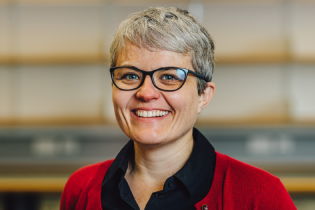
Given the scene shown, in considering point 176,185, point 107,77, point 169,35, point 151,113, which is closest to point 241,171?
point 176,185

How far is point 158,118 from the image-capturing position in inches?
56.7

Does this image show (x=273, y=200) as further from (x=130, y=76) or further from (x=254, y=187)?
(x=130, y=76)

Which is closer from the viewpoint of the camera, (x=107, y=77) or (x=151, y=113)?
(x=151, y=113)

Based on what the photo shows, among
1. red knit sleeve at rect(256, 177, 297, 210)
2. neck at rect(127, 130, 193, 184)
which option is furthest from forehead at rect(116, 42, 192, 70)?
red knit sleeve at rect(256, 177, 297, 210)

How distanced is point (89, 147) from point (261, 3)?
1537 millimetres

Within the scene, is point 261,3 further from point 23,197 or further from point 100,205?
point 100,205

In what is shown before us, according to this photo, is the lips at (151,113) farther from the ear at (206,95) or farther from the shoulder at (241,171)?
the shoulder at (241,171)

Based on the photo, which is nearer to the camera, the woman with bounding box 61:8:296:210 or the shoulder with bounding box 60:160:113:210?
the woman with bounding box 61:8:296:210

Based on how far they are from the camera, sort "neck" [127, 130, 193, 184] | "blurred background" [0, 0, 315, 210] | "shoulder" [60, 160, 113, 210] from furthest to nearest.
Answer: "blurred background" [0, 0, 315, 210]
"shoulder" [60, 160, 113, 210]
"neck" [127, 130, 193, 184]

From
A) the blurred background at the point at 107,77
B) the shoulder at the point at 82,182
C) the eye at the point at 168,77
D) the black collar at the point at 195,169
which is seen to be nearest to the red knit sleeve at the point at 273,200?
the black collar at the point at 195,169

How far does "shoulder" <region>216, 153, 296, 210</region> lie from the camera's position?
55.7 inches

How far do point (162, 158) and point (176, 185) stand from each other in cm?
8

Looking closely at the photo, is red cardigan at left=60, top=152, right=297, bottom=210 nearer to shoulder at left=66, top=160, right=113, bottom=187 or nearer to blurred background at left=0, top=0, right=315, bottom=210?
shoulder at left=66, top=160, right=113, bottom=187

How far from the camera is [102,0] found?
4.09 metres
